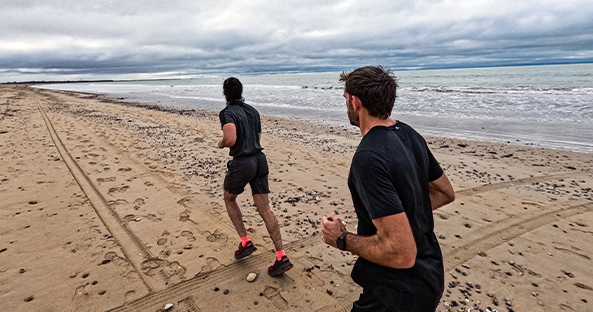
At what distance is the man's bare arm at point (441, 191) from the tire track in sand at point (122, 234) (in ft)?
10.3

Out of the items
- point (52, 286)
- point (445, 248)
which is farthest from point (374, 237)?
point (52, 286)

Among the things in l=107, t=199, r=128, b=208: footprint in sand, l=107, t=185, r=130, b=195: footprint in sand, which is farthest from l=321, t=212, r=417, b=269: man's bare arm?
l=107, t=185, r=130, b=195: footprint in sand

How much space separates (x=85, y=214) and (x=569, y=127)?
17435 mm

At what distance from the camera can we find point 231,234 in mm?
4664

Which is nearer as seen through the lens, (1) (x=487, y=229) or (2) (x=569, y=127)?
(1) (x=487, y=229)

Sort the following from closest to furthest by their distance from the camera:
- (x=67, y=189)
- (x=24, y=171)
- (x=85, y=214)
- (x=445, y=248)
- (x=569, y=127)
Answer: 1. (x=445, y=248)
2. (x=85, y=214)
3. (x=67, y=189)
4. (x=24, y=171)
5. (x=569, y=127)

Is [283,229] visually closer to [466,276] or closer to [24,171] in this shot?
[466,276]

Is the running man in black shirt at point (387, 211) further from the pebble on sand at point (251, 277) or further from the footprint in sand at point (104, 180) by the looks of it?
the footprint in sand at point (104, 180)

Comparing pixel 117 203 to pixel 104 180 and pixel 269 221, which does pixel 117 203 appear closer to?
pixel 104 180

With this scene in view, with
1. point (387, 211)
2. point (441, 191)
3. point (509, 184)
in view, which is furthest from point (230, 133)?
point (509, 184)

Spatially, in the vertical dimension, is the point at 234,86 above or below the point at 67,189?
above

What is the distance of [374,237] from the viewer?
61.7 inches

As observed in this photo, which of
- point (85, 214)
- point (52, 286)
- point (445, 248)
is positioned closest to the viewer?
point (52, 286)

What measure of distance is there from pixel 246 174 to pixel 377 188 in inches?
95.6
